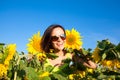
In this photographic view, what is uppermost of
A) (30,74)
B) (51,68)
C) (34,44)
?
(34,44)

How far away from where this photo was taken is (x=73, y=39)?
406 centimetres

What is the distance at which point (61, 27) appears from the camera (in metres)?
4.20

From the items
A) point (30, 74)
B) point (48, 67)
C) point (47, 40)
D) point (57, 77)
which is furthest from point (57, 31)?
point (30, 74)

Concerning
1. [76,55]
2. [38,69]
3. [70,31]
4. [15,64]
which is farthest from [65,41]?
[15,64]

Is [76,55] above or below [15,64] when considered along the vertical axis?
above

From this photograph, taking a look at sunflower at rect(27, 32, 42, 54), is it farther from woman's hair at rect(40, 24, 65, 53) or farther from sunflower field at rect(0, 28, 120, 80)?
sunflower field at rect(0, 28, 120, 80)

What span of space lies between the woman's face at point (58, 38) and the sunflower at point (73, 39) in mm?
75

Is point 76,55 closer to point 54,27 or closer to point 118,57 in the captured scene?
point 118,57

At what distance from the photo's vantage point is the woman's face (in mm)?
3855

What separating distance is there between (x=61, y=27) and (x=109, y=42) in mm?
1767

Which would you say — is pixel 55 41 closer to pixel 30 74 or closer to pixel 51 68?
pixel 51 68

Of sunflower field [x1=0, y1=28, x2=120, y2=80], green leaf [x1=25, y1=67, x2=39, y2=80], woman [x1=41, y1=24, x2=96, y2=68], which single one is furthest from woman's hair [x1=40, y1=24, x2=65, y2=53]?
green leaf [x1=25, y1=67, x2=39, y2=80]

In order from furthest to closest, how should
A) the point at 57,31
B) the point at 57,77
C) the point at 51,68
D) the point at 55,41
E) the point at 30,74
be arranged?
the point at 57,31 < the point at 55,41 < the point at 51,68 < the point at 57,77 < the point at 30,74

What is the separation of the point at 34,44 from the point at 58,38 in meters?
0.27
